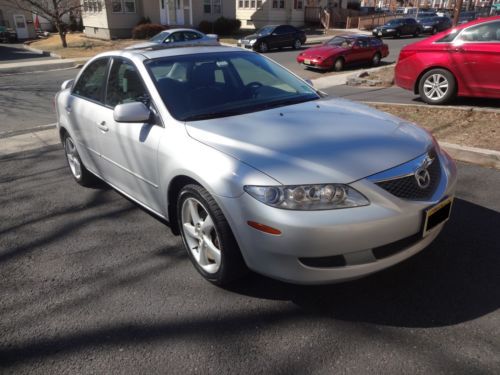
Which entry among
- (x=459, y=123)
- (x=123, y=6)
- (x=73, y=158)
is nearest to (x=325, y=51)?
(x=459, y=123)

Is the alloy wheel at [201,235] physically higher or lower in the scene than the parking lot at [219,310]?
higher

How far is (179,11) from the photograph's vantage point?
32844 millimetres

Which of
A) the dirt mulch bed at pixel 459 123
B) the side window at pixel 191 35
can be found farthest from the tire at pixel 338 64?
the dirt mulch bed at pixel 459 123

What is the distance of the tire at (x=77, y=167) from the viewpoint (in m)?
4.94

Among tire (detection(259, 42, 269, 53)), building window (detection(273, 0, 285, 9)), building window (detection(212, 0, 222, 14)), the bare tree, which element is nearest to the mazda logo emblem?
tire (detection(259, 42, 269, 53))

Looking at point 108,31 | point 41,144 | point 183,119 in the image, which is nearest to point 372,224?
point 183,119

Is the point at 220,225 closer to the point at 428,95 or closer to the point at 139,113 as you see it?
the point at 139,113

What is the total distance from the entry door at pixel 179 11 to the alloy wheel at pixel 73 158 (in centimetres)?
3067

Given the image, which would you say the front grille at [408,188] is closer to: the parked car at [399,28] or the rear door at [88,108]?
the rear door at [88,108]

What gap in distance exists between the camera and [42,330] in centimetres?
270

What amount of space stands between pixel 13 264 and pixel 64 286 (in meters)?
0.68

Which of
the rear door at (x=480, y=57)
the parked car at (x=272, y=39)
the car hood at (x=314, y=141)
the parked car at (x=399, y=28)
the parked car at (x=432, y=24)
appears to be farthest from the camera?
the parked car at (x=432, y=24)

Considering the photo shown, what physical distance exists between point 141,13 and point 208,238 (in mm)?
33400

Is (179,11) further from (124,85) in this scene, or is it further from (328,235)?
(328,235)
